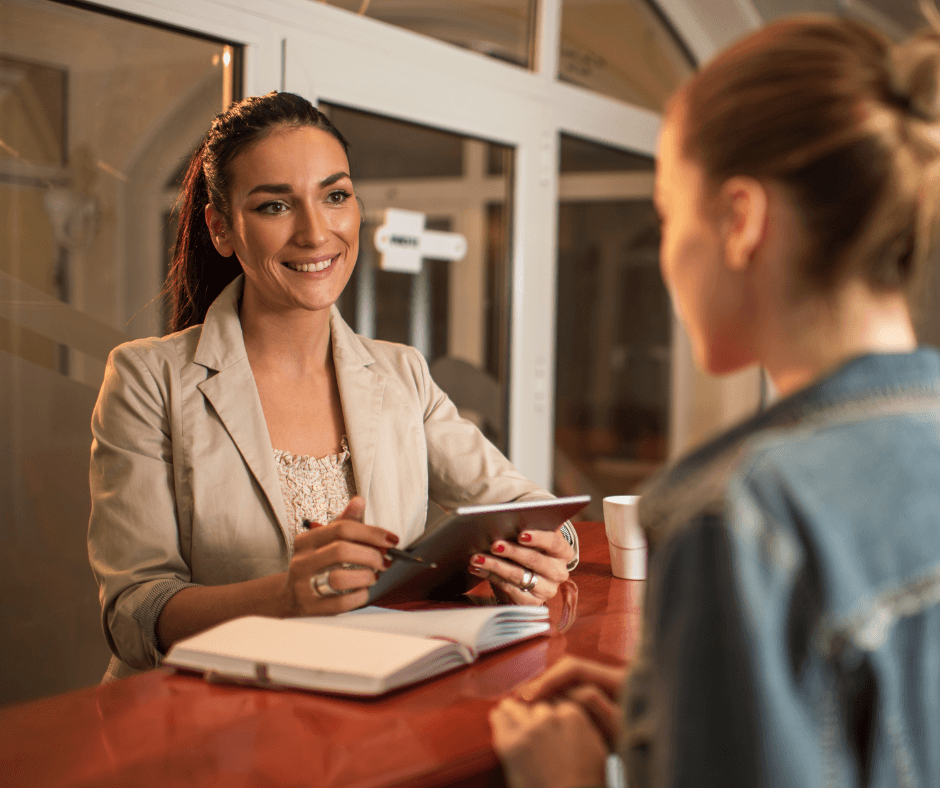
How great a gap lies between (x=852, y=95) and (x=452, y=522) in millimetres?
641

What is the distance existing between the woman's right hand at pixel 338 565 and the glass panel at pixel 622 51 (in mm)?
2864

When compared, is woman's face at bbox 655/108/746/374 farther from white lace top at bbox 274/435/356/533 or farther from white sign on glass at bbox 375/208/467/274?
white sign on glass at bbox 375/208/467/274

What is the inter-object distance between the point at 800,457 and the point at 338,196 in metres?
1.31

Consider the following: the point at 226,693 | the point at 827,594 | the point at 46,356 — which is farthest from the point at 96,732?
the point at 46,356

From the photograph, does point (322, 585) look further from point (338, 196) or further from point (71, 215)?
point (71, 215)

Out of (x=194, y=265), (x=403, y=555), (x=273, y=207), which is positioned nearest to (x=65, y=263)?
(x=194, y=265)

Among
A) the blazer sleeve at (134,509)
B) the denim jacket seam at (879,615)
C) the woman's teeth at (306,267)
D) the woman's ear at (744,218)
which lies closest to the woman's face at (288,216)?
the woman's teeth at (306,267)

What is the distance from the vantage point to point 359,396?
169 centimetres

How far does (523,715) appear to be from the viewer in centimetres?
80

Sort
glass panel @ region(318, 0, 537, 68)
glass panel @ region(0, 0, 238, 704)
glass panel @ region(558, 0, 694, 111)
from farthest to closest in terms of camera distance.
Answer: glass panel @ region(558, 0, 694, 111) < glass panel @ region(318, 0, 537, 68) < glass panel @ region(0, 0, 238, 704)

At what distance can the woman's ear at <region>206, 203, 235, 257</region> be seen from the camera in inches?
66.3

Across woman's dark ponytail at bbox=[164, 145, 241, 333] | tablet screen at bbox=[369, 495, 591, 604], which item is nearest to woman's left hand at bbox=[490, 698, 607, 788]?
tablet screen at bbox=[369, 495, 591, 604]

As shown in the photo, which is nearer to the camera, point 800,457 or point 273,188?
point 800,457

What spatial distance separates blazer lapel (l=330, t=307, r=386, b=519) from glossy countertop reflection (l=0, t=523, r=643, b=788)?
0.67 meters
